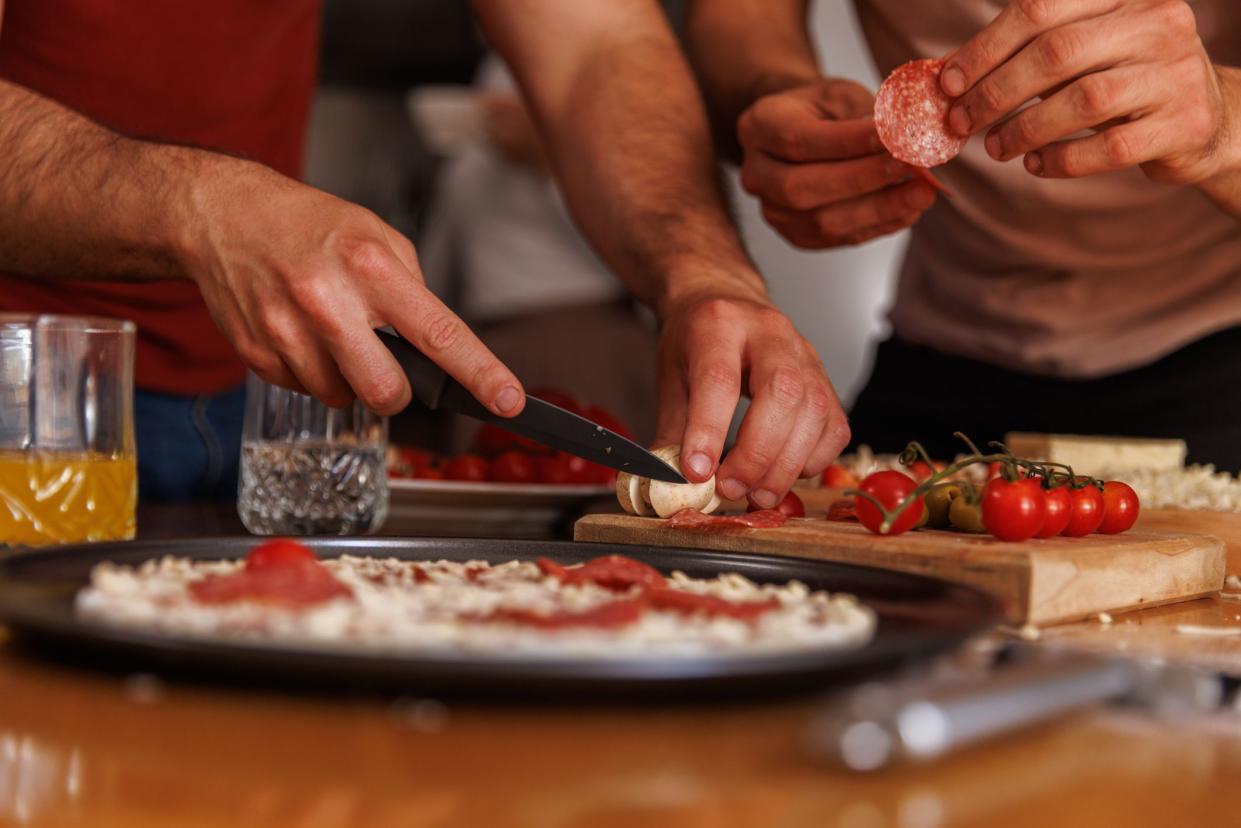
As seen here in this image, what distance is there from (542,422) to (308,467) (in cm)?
37

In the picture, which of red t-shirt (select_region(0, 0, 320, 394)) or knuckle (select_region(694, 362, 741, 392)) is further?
red t-shirt (select_region(0, 0, 320, 394))

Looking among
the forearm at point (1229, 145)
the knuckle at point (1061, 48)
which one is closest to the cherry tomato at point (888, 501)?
the knuckle at point (1061, 48)

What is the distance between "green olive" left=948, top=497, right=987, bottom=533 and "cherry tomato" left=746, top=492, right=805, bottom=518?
0.63ft

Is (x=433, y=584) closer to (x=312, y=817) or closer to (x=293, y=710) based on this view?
(x=293, y=710)

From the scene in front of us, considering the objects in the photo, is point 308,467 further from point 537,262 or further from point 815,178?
point 537,262

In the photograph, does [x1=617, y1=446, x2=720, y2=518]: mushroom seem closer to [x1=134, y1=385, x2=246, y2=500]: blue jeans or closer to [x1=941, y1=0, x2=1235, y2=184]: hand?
[x1=941, y1=0, x2=1235, y2=184]: hand

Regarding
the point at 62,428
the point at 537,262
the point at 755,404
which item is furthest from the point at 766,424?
the point at 537,262

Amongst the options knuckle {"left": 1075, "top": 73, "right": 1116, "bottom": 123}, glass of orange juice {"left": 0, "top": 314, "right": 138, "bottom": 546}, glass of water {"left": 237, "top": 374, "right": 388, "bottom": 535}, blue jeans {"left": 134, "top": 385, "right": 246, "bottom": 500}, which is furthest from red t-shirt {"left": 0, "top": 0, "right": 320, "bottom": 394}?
knuckle {"left": 1075, "top": 73, "right": 1116, "bottom": 123}

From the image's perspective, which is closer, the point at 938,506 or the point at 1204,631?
the point at 1204,631

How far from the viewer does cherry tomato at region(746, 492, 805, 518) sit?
144 cm

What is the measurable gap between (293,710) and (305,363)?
24.5 inches

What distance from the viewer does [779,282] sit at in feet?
16.3

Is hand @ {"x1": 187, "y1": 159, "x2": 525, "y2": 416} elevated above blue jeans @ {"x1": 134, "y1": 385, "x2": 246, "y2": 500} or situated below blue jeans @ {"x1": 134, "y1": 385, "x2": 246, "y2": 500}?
above

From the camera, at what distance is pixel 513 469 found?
6.05ft
